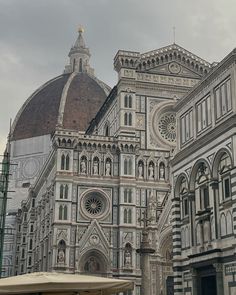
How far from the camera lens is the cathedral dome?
86875 mm

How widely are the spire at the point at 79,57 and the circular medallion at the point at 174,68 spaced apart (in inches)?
2001

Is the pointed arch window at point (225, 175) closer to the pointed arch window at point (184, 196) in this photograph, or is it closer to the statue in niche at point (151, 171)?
the pointed arch window at point (184, 196)

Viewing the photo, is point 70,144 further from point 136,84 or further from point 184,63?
point 184,63

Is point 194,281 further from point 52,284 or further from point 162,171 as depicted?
point 162,171

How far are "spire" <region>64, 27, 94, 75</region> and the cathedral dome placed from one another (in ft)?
9.41

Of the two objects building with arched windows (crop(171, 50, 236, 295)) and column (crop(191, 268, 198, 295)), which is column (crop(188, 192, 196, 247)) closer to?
building with arched windows (crop(171, 50, 236, 295))

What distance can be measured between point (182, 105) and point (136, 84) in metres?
23.7

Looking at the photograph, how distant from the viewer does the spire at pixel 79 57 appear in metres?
101

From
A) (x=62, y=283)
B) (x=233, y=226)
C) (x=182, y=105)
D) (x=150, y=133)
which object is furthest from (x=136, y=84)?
(x=62, y=283)

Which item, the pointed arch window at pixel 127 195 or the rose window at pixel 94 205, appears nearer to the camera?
the rose window at pixel 94 205

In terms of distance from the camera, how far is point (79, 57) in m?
103

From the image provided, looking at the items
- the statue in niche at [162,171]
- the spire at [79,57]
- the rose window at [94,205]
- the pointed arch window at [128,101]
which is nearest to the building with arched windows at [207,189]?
the rose window at [94,205]

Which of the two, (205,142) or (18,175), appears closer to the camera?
(205,142)

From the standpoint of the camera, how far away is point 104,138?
47.4 meters
